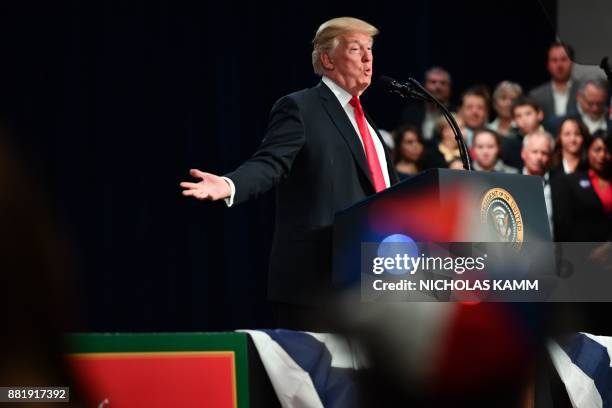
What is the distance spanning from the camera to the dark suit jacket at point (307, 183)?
2.41m

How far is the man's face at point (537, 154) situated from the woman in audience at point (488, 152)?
10cm

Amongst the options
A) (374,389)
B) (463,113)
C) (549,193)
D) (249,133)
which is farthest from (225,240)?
(374,389)

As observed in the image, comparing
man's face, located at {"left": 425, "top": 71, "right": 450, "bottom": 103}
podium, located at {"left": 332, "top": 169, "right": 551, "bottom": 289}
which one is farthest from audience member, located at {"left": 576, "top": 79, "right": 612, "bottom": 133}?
podium, located at {"left": 332, "top": 169, "right": 551, "bottom": 289}

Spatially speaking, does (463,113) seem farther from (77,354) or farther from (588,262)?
(77,354)

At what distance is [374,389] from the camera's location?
2084 millimetres

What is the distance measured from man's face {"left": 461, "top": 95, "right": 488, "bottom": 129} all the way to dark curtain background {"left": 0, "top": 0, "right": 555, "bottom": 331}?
476 mm

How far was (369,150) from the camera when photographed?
8.43ft

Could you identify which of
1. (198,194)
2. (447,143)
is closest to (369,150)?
(198,194)

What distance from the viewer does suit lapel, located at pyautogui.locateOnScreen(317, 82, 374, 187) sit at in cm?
250

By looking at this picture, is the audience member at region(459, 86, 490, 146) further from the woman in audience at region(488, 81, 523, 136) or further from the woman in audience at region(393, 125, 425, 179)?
the woman in audience at region(393, 125, 425, 179)

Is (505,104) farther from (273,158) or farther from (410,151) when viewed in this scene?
(273,158)

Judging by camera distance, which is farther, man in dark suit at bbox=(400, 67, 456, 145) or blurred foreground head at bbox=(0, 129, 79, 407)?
man in dark suit at bbox=(400, 67, 456, 145)

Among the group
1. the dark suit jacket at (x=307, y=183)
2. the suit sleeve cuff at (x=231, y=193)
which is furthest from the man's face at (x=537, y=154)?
the suit sleeve cuff at (x=231, y=193)

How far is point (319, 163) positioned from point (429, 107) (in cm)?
282
